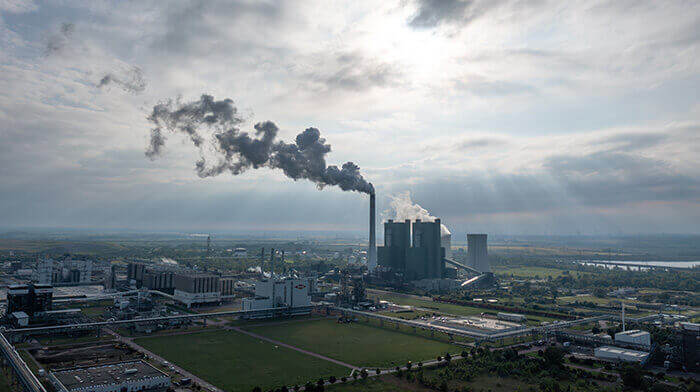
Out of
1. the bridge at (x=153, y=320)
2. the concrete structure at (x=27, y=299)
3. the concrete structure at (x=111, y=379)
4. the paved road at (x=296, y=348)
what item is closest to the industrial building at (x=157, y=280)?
the bridge at (x=153, y=320)

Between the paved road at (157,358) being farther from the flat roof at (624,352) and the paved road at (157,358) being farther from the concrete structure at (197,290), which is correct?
the flat roof at (624,352)

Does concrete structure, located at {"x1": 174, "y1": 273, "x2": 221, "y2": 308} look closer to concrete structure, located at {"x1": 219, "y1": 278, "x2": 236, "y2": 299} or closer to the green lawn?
concrete structure, located at {"x1": 219, "y1": 278, "x2": 236, "y2": 299}

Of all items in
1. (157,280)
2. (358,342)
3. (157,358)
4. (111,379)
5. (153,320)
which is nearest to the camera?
(111,379)

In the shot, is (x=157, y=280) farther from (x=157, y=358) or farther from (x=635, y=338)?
(x=635, y=338)

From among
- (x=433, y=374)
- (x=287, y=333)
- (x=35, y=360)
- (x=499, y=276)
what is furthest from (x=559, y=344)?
(x=499, y=276)

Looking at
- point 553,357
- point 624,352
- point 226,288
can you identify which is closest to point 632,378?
point 553,357
